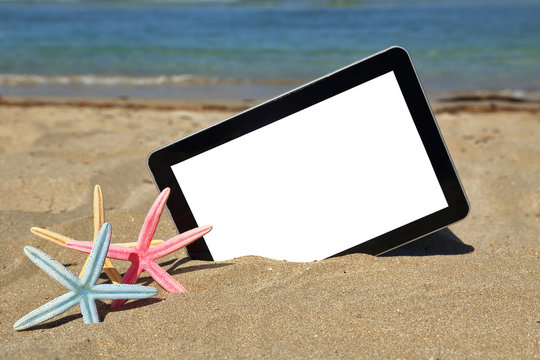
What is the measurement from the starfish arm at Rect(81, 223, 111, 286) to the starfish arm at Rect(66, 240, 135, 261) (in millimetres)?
124

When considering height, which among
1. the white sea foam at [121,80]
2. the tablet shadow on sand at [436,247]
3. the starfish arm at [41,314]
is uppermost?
the white sea foam at [121,80]

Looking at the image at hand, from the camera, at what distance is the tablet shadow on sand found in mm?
2328

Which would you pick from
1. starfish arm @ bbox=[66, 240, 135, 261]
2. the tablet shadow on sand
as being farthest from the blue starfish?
the tablet shadow on sand

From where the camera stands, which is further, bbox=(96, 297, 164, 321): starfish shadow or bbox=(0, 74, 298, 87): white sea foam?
bbox=(0, 74, 298, 87): white sea foam

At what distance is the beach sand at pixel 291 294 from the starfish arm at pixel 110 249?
162 millimetres

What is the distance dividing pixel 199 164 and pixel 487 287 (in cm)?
100

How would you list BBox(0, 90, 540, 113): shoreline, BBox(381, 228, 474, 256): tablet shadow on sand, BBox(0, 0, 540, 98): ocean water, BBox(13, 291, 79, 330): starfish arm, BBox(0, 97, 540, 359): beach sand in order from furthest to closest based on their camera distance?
BBox(0, 0, 540, 98): ocean water, BBox(0, 90, 540, 113): shoreline, BBox(381, 228, 474, 256): tablet shadow on sand, BBox(13, 291, 79, 330): starfish arm, BBox(0, 97, 540, 359): beach sand

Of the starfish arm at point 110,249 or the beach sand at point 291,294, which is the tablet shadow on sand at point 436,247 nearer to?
the beach sand at point 291,294

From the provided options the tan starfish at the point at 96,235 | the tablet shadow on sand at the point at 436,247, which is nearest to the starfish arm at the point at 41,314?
the tan starfish at the point at 96,235

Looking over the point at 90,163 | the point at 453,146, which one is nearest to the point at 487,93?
the point at 453,146

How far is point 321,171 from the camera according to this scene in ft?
6.17

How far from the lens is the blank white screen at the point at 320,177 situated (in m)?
1.85

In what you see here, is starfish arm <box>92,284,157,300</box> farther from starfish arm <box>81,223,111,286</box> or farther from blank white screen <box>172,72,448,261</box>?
blank white screen <box>172,72,448,261</box>

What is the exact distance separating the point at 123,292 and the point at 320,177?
0.73 meters
